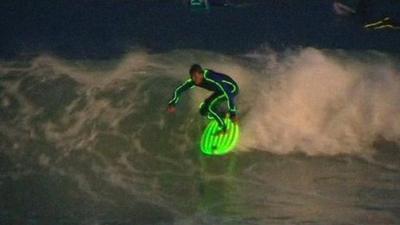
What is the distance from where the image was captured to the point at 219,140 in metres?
12.4

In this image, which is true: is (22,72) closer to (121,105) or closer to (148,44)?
(121,105)

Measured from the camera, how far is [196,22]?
21078 mm

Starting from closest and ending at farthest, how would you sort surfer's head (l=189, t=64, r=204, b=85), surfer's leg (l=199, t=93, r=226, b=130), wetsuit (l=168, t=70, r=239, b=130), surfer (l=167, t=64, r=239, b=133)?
surfer's head (l=189, t=64, r=204, b=85)
surfer (l=167, t=64, r=239, b=133)
wetsuit (l=168, t=70, r=239, b=130)
surfer's leg (l=199, t=93, r=226, b=130)

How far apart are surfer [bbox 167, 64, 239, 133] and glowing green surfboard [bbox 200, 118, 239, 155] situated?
20 centimetres

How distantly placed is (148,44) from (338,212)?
9.93m

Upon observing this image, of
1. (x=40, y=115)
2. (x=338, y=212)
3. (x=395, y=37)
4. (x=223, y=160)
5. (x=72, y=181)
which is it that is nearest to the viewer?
(x=338, y=212)

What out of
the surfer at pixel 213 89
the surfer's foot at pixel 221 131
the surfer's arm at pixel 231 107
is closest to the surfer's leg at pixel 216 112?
the surfer at pixel 213 89

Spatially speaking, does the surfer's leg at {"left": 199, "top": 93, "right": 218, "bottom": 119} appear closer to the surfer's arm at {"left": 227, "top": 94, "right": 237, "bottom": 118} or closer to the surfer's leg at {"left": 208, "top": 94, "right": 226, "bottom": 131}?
the surfer's leg at {"left": 208, "top": 94, "right": 226, "bottom": 131}

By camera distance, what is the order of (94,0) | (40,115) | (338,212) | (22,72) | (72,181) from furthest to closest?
(94,0) < (22,72) < (40,115) < (72,181) < (338,212)

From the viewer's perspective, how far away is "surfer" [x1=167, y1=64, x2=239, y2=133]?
11617 millimetres

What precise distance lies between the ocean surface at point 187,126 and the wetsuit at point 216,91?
72cm

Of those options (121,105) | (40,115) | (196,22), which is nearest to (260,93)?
(121,105)

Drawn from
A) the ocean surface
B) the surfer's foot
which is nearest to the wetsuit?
the surfer's foot

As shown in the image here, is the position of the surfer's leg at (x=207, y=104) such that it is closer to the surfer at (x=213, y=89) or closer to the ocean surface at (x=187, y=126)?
the surfer at (x=213, y=89)
